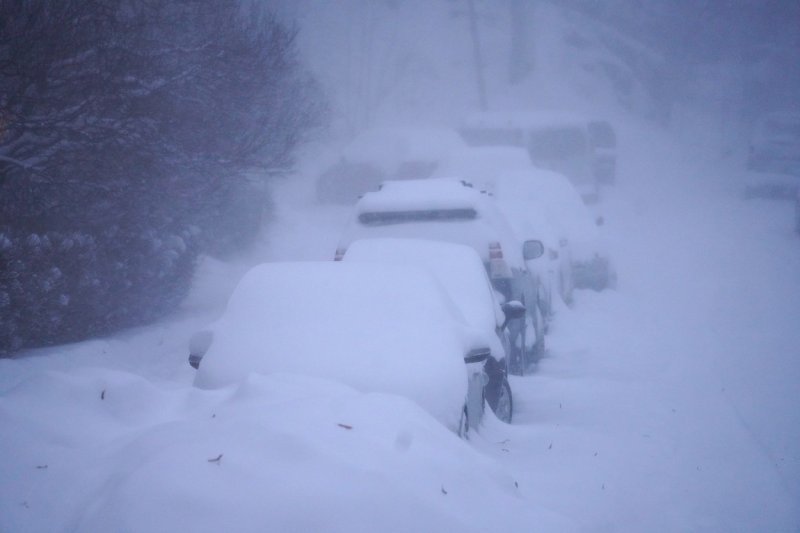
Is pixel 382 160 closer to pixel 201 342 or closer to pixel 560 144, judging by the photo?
pixel 560 144

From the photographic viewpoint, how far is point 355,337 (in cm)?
363

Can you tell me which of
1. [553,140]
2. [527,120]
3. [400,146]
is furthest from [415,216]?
[527,120]

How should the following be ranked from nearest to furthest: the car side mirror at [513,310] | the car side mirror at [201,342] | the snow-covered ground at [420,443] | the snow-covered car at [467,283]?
the snow-covered ground at [420,443], the car side mirror at [201,342], the snow-covered car at [467,283], the car side mirror at [513,310]

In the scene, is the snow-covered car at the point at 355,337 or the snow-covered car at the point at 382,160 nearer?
the snow-covered car at the point at 355,337

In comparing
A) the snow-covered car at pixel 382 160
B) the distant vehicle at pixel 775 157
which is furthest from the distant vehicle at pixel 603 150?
the snow-covered car at pixel 382 160

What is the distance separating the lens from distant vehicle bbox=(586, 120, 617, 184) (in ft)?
69.2

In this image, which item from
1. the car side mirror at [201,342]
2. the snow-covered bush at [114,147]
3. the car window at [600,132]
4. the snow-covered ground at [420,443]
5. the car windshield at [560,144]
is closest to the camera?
the snow-covered ground at [420,443]

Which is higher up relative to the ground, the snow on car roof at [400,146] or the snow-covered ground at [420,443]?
the snow on car roof at [400,146]

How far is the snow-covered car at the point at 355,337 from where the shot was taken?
337 centimetres

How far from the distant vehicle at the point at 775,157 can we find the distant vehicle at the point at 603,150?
548 cm

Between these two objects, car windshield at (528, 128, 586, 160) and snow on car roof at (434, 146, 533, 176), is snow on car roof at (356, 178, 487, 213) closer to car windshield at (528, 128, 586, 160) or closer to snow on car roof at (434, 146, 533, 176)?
snow on car roof at (434, 146, 533, 176)

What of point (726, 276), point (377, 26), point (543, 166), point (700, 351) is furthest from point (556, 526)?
point (377, 26)

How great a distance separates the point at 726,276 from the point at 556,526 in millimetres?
11116

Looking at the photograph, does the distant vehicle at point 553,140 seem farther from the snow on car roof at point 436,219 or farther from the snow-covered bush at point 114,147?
the snow on car roof at point 436,219
